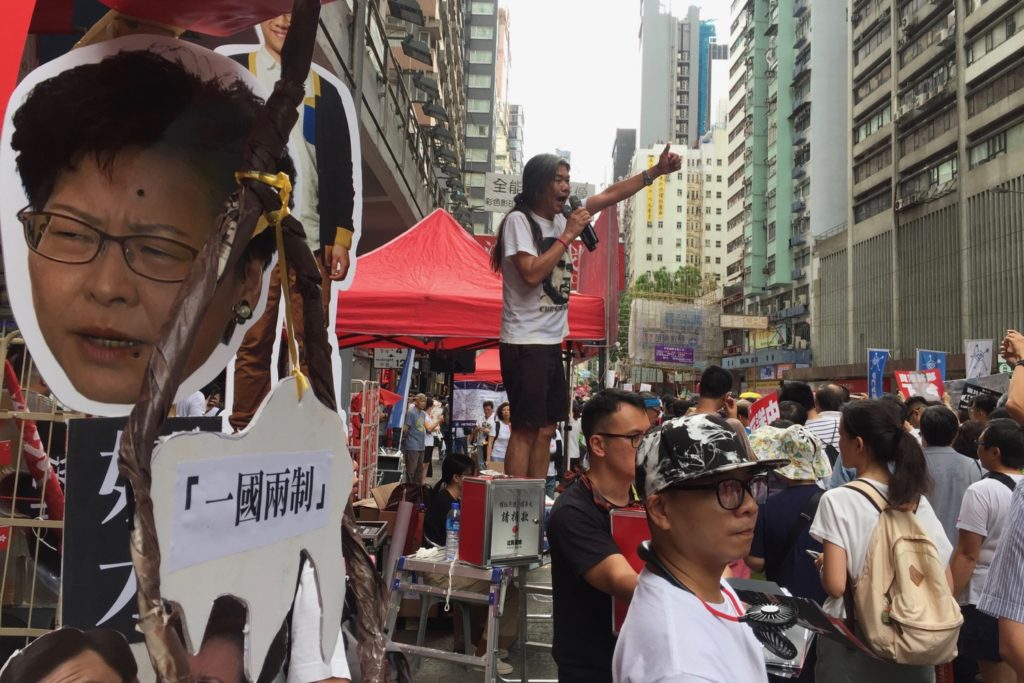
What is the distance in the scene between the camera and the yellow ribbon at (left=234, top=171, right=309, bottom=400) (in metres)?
1.22

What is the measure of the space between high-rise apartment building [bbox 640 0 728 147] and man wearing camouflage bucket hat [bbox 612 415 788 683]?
147 m

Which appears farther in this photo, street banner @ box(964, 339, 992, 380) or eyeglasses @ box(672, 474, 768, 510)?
street banner @ box(964, 339, 992, 380)

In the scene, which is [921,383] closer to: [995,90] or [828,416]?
[828,416]

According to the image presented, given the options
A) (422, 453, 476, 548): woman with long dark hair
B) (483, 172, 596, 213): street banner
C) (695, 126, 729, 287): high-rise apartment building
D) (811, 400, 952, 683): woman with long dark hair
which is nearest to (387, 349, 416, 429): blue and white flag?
(483, 172, 596, 213): street banner

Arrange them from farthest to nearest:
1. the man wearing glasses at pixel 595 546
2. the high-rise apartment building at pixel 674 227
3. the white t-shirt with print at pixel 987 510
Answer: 1. the high-rise apartment building at pixel 674 227
2. the white t-shirt with print at pixel 987 510
3. the man wearing glasses at pixel 595 546

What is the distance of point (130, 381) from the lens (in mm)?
1316

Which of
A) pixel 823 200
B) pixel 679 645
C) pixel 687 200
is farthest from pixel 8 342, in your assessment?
pixel 687 200

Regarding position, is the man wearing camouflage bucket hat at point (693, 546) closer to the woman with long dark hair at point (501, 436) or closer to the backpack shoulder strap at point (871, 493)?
the backpack shoulder strap at point (871, 493)

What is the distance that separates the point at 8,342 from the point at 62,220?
1.23 feet

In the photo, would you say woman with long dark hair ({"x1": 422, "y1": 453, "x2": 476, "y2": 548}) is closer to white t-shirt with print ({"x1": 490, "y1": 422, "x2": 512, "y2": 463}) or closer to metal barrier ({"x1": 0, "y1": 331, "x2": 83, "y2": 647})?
metal barrier ({"x1": 0, "y1": 331, "x2": 83, "y2": 647})

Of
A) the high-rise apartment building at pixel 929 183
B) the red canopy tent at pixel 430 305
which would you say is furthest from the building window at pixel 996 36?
the red canopy tent at pixel 430 305

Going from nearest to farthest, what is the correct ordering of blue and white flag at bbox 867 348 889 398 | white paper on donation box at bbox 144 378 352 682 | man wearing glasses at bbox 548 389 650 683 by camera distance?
white paper on donation box at bbox 144 378 352 682 → man wearing glasses at bbox 548 389 650 683 → blue and white flag at bbox 867 348 889 398

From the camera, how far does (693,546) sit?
195cm

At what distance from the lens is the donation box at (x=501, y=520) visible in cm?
392
